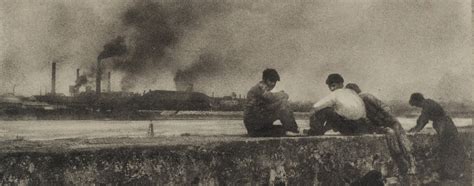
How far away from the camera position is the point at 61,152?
9.95 feet

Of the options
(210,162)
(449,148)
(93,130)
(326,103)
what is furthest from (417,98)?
(93,130)

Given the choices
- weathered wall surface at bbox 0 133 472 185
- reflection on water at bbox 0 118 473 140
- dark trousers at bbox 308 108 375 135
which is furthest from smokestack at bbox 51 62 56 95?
weathered wall surface at bbox 0 133 472 185

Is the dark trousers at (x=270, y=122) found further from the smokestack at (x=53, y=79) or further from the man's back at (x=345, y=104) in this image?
the smokestack at (x=53, y=79)

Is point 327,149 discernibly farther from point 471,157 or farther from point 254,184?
point 471,157

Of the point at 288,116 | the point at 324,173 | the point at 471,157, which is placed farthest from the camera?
the point at 471,157

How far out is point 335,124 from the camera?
5.37 m

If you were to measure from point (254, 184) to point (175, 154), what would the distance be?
33.2 inches

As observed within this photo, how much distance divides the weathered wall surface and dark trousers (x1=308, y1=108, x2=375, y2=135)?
0.76ft

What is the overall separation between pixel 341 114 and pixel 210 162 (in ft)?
6.90

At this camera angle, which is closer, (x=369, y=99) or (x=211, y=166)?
(x=211, y=166)

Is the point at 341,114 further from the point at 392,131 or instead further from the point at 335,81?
the point at 392,131

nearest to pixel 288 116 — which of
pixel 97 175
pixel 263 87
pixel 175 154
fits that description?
pixel 263 87

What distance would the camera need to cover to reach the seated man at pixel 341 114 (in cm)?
523

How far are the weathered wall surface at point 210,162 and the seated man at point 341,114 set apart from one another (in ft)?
0.89
